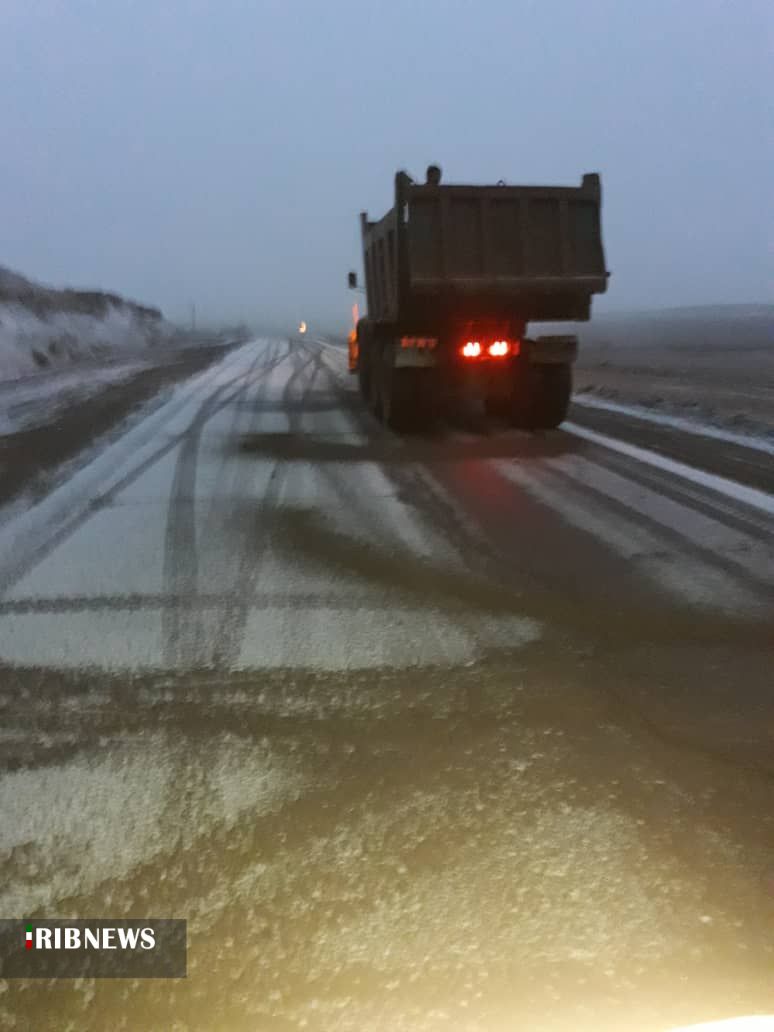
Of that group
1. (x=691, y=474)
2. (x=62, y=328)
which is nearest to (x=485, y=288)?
(x=691, y=474)

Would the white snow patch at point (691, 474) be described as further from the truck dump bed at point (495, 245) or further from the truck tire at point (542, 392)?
the truck dump bed at point (495, 245)

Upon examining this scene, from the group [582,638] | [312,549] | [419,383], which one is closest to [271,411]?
[419,383]

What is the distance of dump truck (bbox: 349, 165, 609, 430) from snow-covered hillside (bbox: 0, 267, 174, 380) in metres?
16.8

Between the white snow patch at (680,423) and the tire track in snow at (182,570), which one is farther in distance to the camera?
the white snow patch at (680,423)

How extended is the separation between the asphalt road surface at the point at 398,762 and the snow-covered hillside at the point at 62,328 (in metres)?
22.8

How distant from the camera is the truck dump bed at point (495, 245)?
13.4 meters

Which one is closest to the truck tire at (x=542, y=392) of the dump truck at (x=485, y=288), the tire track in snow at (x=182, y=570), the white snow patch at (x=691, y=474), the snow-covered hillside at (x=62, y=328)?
the dump truck at (x=485, y=288)

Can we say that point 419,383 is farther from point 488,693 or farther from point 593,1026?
point 593,1026

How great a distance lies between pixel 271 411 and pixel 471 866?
50.9 ft

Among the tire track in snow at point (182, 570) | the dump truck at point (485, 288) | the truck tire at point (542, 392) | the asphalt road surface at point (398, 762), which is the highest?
the dump truck at point (485, 288)

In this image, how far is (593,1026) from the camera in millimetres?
2699

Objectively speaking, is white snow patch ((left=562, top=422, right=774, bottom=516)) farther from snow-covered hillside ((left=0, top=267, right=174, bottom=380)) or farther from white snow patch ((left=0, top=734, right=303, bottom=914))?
snow-covered hillside ((left=0, top=267, right=174, bottom=380))

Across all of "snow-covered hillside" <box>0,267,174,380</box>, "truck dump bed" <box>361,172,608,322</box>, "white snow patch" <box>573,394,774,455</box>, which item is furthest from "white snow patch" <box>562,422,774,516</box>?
"snow-covered hillside" <box>0,267,174,380</box>

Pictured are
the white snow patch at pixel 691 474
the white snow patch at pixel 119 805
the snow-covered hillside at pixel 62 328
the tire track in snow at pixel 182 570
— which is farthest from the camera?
the snow-covered hillside at pixel 62 328
